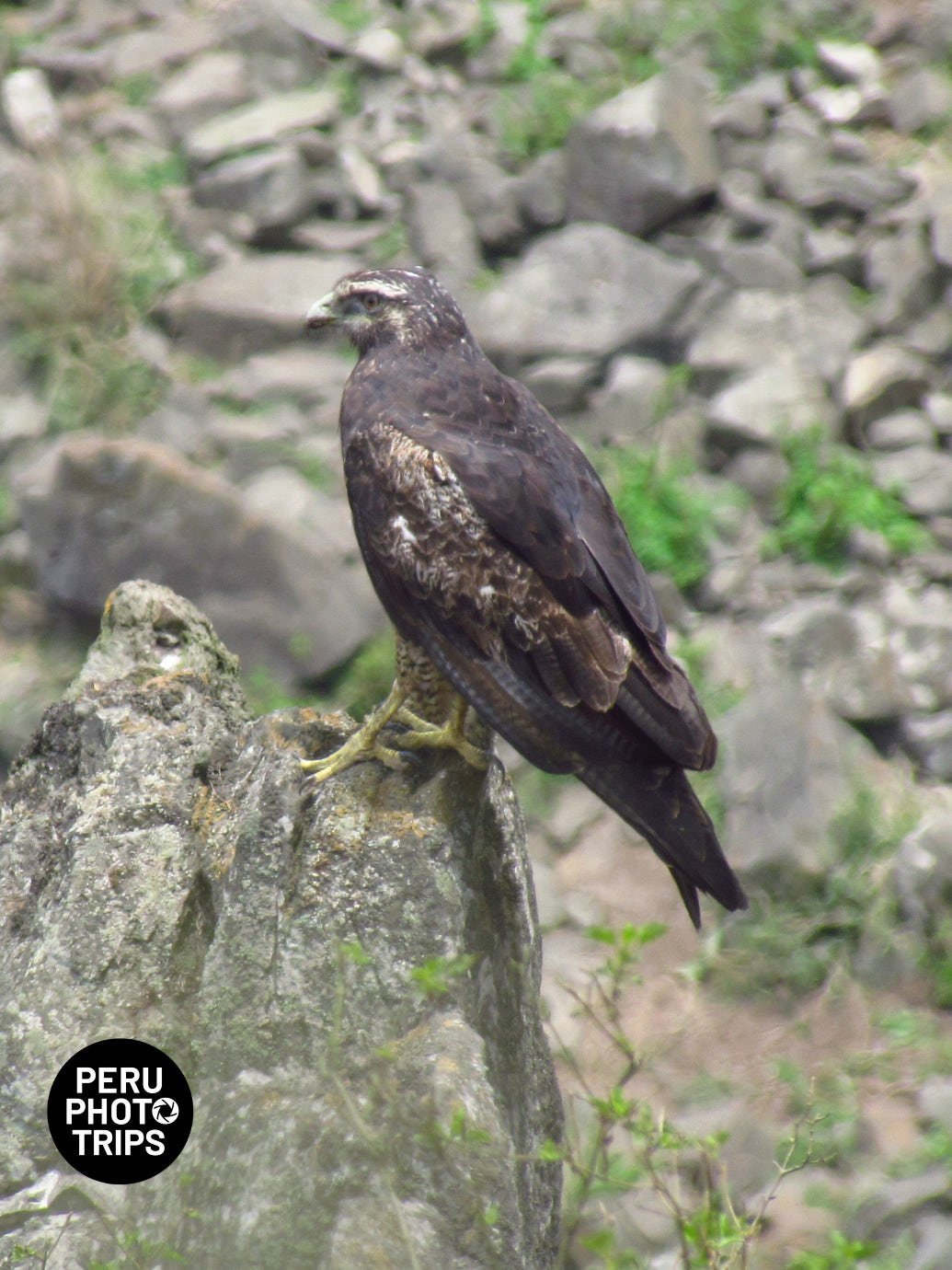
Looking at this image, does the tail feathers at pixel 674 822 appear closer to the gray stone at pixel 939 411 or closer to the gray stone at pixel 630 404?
the gray stone at pixel 630 404

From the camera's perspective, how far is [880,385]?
10.2m

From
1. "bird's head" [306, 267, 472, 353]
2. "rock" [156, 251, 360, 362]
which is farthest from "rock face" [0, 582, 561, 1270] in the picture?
"rock" [156, 251, 360, 362]

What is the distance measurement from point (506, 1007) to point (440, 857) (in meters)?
0.47

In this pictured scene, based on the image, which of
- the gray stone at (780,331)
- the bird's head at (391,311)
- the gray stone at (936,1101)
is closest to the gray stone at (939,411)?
the gray stone at (780,331)

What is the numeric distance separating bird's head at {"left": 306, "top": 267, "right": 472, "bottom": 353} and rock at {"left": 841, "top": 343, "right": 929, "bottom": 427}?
568 centimetres

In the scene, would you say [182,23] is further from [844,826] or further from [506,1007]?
[506,1007]

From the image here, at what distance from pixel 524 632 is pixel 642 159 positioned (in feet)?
26.8

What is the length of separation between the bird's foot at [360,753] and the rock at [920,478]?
6.37 m

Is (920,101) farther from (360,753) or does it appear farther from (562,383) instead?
(360,753)

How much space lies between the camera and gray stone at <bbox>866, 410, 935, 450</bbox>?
1009cm

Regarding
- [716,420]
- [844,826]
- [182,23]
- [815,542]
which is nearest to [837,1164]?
[844,826]

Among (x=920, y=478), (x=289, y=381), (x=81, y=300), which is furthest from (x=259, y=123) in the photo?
(x=920, y=478)

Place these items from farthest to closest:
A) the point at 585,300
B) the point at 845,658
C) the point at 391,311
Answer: the point at 585,300, the point at 845,658, the point at 391,311

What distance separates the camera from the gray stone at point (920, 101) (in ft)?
38.1
